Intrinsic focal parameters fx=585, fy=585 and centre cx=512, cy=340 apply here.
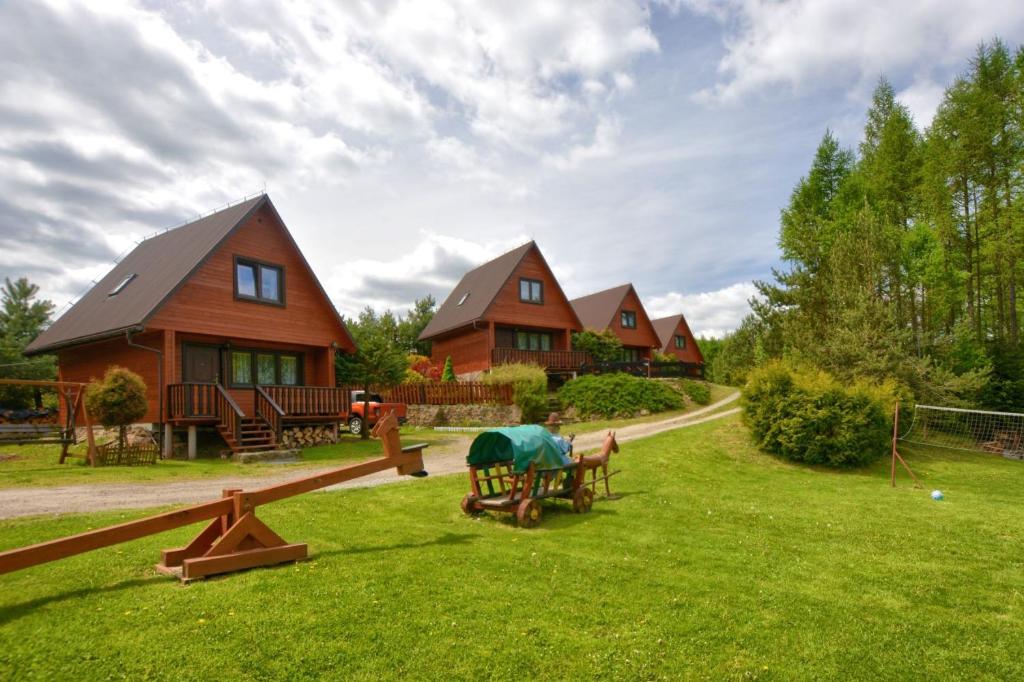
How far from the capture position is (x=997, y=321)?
31.0m

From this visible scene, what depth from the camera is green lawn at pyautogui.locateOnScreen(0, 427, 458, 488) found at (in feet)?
43.3

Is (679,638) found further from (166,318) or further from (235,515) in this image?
(166,318)

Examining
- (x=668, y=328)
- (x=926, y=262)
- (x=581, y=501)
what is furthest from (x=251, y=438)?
(x=668, y=328)

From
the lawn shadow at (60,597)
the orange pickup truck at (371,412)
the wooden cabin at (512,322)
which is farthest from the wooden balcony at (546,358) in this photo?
the lawn shadow at (60,597)

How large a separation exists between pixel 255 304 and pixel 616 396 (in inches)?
643

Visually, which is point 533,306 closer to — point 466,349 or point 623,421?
point 466,349

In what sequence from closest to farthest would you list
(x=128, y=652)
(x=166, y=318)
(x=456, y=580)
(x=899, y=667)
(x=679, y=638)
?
1. (x=128, y=652)
2. (x=899, y=667)
3. (x=679, y=638)
4. (x=456, y=580)
5. (x=166, y=318)

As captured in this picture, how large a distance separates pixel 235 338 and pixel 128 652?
1767 cm

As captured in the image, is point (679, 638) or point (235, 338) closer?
point (679, 638)

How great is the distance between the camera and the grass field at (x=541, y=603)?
422 cm

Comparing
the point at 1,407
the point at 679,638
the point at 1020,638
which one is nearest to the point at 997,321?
the point at 1020,638

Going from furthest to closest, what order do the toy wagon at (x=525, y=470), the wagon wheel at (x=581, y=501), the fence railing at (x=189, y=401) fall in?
the fence railing at (x=189, y=401)
the wagon wheel at (x=581, y=501)
the toy wagon at (x=525, y=470)

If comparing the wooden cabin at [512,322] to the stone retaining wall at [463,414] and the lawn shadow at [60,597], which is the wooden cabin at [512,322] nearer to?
the stone retaining wall at [463,414]

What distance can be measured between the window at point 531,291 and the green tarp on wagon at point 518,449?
81.5 ft
